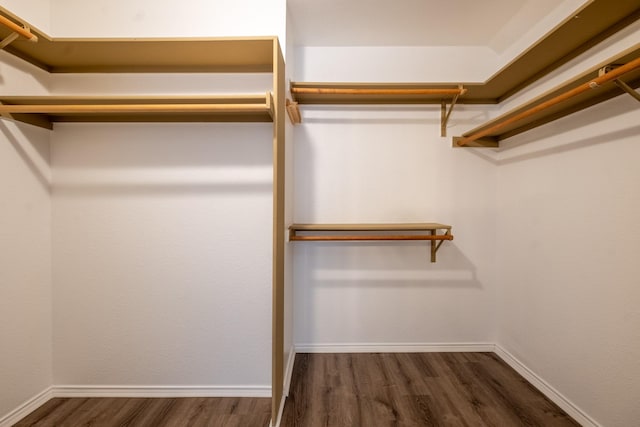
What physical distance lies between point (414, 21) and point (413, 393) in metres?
2.52

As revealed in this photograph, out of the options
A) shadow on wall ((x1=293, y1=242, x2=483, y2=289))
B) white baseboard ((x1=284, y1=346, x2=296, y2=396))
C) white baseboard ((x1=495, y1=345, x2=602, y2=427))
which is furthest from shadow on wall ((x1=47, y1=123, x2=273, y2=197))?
Result: white baseboard ((x1=495, y1=345, x2=602, y2=427))

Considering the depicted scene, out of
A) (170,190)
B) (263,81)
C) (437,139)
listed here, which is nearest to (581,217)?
(437,139)

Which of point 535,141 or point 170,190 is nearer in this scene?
point 170,190

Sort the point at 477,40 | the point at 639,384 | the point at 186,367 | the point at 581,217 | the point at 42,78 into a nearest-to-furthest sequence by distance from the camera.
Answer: the point at 639,384 < the point at 581,217 < the point at 42,78 < the point at 186,367 < the point at 477,40

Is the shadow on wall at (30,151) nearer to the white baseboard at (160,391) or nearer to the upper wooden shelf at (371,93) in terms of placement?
the white baseboard at (160,391)

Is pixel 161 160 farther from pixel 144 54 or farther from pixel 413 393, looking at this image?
Result: pixel 413 393

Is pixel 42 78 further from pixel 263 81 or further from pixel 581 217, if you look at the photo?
pixel 581 217

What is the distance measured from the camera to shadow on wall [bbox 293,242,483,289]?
2.39 metres

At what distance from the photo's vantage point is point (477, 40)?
2.32 meters

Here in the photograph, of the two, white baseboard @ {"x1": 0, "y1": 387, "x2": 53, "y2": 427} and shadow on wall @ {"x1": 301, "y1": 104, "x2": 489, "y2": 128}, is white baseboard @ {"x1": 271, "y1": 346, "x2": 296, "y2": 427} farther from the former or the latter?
shadow on wall @ {"x1": 301, "y1": 104, "x2": 489, "y2": 128}

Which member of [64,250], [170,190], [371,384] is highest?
[170,190]

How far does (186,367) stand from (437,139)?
8.12 feet

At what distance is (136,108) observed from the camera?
1.43m

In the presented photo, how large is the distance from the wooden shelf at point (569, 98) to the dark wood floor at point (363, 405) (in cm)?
170
